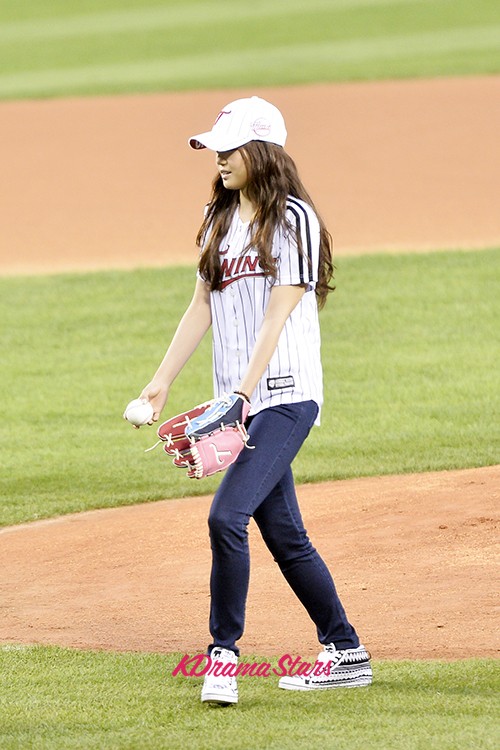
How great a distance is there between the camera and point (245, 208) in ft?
15.6

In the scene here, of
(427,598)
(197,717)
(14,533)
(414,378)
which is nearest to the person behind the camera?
(197,717)

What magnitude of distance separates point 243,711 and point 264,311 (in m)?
1.31

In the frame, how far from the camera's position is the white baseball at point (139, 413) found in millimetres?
4707

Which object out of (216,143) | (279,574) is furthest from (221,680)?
(279,574)

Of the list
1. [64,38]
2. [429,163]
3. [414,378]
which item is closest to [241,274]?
[414,378]

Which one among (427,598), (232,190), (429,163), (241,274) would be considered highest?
(429,163)

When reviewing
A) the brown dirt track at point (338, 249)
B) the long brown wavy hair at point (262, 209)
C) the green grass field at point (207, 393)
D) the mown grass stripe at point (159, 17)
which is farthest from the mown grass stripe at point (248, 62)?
the long brown wavy hair at point (262, 209)

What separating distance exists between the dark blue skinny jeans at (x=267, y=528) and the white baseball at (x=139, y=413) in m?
0.34

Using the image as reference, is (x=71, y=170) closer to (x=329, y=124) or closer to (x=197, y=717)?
(x=329, y=124)

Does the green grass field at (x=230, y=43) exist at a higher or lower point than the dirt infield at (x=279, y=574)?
higher

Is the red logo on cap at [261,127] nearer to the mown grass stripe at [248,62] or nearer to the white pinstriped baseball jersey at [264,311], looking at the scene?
the white pinstriped baseball jersey at [264,311]

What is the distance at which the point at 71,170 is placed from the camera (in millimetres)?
21812

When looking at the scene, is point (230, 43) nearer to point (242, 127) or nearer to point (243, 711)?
point (242, 127)

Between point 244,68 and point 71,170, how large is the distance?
9888mm
